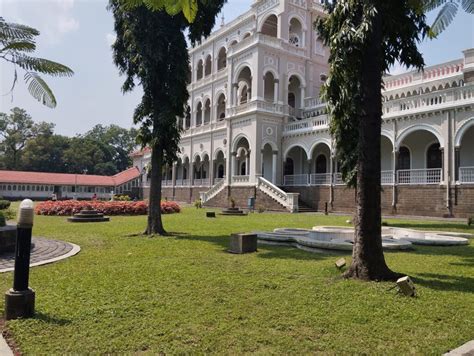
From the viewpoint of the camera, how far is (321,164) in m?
32.4

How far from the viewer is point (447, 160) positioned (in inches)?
832

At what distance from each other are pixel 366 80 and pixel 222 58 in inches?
1502

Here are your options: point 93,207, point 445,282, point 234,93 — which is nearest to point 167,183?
point 234,93

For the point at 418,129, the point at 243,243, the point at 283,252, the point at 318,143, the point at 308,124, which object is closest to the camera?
the point at 243,243

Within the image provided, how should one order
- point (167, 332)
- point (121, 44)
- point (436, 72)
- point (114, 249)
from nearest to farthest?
point (167, 332) → point (114, 249) → point (121, 44) → point (436, 72)

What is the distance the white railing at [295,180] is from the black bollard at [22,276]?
26078 millimetres

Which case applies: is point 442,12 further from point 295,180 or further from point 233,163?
point 233,163

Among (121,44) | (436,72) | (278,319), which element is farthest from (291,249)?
(436,72)

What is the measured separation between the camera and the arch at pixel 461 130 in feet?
67.2

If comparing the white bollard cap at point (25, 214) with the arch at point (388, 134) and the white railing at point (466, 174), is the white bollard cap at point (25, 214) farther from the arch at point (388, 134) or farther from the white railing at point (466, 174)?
the arch at point (388, 134)

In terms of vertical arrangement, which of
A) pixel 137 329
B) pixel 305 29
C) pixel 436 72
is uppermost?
pixel 305 29

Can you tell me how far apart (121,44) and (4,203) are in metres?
13.0

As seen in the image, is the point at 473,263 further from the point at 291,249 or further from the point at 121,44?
the point at 121,44

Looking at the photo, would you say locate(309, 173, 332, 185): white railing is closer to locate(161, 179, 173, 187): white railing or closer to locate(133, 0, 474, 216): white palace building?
locate(133, 0, 474, 216): white palace building
